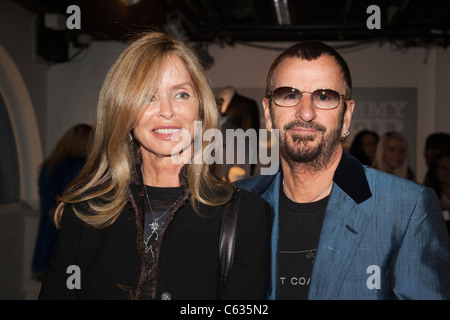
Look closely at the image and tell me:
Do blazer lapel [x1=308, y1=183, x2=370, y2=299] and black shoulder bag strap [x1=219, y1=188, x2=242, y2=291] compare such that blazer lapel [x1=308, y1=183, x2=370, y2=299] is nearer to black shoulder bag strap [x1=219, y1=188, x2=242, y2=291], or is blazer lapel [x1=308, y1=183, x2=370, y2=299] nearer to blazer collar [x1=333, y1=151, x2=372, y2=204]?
blazer collar [x1=333, y1=151, x2=372, y2=204]

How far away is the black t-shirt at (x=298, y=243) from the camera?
5.55 feet

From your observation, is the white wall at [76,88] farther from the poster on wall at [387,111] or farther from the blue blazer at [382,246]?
the blue blazer at [382,246]

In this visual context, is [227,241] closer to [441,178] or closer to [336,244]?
[336,244]

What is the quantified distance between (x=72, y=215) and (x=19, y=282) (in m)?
4.41

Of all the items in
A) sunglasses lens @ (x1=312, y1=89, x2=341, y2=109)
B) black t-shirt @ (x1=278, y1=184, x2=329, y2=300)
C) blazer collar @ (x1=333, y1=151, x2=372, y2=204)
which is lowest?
black t-shirt @ (x1=278, y1=184, x2=329, y2=300)

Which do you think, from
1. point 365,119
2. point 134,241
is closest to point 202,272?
point 134,241

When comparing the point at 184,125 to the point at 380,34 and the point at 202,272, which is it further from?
the point at 380,34

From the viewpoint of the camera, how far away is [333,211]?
68.4 inches

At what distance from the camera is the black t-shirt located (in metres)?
1.69

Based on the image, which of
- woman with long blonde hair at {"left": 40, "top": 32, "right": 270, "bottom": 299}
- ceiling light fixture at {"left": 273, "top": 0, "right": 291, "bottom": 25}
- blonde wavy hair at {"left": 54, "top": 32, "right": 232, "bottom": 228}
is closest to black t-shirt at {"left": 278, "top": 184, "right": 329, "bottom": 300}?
woman with long blonde hair at {"left": 40, "top": 32, "right": 270, "bottom": 299}

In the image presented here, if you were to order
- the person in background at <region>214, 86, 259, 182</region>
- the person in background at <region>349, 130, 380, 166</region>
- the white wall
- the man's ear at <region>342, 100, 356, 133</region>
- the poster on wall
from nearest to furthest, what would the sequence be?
the man's ear at <region>342, 100, 356, 133</region>
the person in background at <region>349, 130, 380, 166</region>
the person in background at <region>214, 86, 259, 182</region>
the poster on wall
the white wall

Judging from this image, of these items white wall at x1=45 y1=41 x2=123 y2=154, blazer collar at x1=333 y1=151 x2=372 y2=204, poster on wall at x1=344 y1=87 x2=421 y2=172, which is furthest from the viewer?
white wall at x1=45 y1=41 x2=123 y2=154

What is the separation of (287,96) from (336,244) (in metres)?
0.60

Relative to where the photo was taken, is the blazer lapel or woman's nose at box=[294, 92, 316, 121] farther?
woman's nose at box=[294, 92, 316, 121]
